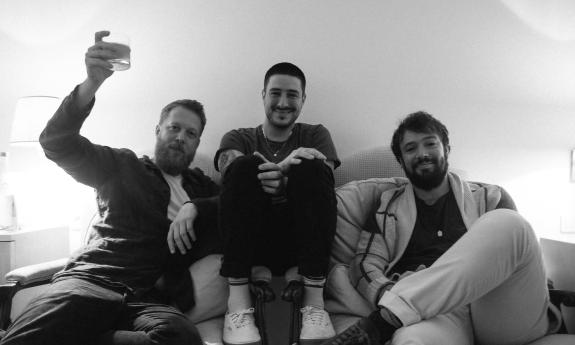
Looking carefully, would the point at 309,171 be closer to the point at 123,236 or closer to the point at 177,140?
the point at 177,140

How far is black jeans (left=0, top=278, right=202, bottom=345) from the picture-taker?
111 centimetres

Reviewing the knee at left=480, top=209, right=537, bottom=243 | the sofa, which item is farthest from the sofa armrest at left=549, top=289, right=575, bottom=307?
the knee at left=480, top=209, right=537, bottom=243

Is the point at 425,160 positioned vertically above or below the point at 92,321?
above

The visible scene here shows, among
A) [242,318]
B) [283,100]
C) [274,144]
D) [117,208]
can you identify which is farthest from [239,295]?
[283,100]

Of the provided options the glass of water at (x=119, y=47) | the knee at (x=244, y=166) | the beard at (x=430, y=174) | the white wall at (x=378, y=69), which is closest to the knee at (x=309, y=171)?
the knee at (x=244, y=166)

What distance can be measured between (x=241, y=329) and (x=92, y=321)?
429 millimetres

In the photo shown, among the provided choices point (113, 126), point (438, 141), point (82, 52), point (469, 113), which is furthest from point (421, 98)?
point (82, 52)

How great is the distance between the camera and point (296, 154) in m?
1.38

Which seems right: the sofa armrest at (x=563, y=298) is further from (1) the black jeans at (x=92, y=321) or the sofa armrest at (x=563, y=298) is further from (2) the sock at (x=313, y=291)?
(1) the black jeans at (x=92, y=321)

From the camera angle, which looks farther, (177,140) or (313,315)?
(177,140)

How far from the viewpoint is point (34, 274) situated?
1397mm

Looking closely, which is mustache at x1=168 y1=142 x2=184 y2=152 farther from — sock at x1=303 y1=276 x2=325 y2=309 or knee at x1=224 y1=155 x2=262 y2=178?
sock at x1=303 y1=276 x2=325 y2=309

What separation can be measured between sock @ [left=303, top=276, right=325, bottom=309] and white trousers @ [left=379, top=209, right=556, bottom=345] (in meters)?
0.22

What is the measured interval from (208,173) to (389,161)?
84 cm
